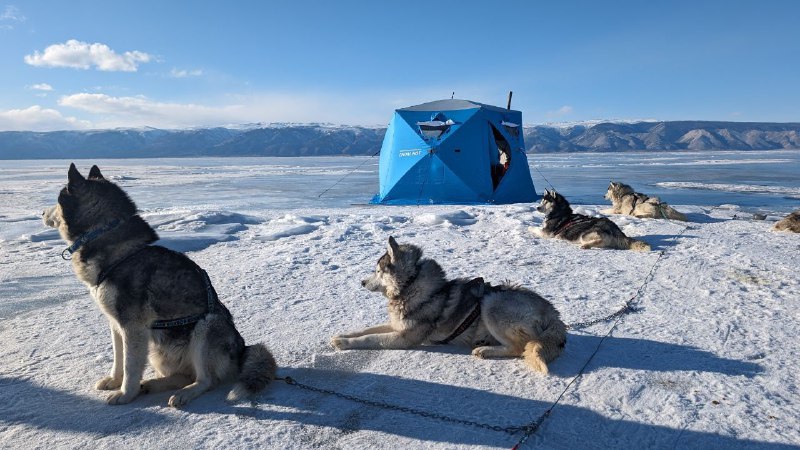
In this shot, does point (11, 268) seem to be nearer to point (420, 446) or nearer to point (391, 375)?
point (391, 375)

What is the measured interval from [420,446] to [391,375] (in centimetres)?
100

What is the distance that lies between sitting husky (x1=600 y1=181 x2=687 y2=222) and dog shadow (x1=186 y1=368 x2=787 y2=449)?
9.92 metres

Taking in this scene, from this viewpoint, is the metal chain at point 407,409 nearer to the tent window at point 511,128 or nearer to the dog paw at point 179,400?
the dog paw at point 179,400

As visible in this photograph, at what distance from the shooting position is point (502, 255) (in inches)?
312

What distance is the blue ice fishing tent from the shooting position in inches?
571

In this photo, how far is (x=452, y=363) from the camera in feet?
12.7

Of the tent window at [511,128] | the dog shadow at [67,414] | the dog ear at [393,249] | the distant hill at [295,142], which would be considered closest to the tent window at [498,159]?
the tent window at [511,128]

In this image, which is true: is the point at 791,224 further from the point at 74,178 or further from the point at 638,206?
the point at 74,178

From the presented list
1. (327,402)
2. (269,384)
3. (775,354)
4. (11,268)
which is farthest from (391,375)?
(11,268)

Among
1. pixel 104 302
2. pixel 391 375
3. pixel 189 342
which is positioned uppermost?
pixel 104 302

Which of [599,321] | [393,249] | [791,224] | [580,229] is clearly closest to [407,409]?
[393,249]

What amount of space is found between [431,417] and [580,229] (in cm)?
684

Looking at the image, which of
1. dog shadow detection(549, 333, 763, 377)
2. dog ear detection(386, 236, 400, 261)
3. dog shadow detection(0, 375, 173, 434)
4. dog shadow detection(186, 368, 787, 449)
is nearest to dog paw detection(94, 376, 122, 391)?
dog shadow detection(0, 375, 173, 434)

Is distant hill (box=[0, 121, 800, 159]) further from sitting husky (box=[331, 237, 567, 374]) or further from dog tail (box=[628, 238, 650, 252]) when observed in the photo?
sitting husky (box=[331, 237, 567, 374])
